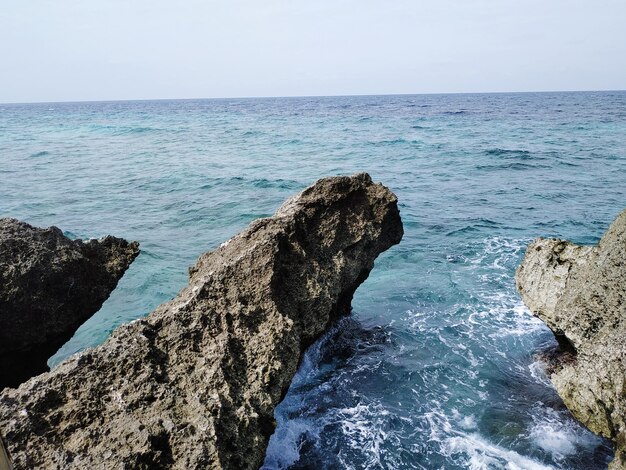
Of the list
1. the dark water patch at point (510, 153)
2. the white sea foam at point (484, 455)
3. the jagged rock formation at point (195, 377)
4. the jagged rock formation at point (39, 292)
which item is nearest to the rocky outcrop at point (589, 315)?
the white sea foam at point (484, 455)

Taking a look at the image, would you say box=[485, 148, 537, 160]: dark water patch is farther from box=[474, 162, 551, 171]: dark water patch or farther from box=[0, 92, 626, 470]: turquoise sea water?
box=[474, 162, 551, 171]: dark water patch

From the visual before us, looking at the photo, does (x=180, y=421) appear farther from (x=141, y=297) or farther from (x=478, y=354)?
(x=141, y=297)

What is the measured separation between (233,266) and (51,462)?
255 centimetres

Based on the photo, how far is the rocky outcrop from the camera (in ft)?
16.1

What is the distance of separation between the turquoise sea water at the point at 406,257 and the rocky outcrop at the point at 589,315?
3.97 ft

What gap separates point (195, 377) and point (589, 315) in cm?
502

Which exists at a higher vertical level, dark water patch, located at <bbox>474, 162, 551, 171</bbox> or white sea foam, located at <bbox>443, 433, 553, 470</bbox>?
dark water patch, located at <bbox>474, 162, 551, 171</bbox>

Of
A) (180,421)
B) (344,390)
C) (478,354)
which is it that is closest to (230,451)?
(180,421)

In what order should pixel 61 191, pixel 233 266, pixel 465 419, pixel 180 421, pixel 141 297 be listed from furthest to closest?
pixel 61 191 → pixel 141 297 → pixel 465 419 → pixel 233 266 → pixel 180 421

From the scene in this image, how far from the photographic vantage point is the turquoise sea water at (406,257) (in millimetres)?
6387

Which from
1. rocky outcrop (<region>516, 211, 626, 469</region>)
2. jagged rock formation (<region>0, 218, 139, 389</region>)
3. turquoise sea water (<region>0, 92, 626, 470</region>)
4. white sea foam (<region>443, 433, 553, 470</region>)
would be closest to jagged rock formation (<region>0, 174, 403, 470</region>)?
jagged rock formation (<region>0, 218, 139, 389</region>)

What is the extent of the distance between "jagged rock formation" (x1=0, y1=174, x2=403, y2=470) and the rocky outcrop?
3.22 metres

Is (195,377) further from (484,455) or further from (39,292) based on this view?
(484,455)

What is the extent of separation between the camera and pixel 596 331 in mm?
5781
